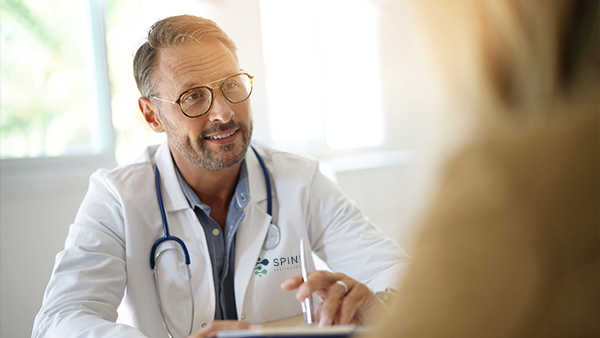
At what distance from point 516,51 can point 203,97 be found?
116cm

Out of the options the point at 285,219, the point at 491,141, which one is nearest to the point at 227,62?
the point at 285,219

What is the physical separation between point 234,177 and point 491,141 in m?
1.22

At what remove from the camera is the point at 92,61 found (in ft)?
6.88

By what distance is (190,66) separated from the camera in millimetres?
1376

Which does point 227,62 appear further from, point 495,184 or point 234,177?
point 495,184

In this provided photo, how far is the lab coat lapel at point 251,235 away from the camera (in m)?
1.27

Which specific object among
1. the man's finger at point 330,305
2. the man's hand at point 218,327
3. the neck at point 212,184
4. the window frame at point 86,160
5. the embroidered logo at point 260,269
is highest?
the window frame at point 86,160

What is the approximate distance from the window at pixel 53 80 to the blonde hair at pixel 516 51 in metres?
1.83

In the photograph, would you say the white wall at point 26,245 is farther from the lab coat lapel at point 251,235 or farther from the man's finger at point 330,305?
the man's finger at point 330,305

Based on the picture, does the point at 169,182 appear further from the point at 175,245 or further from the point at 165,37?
the point at 165,37

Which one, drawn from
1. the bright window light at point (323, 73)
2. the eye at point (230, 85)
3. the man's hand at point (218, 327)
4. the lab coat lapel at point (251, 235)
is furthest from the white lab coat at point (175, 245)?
the bright window light at point (323, 73)

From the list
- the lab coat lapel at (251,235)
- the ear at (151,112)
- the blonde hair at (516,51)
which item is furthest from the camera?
the ear at (151,112)

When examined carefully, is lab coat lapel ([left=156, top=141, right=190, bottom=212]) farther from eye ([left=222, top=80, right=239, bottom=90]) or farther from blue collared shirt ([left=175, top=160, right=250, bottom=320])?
eye ([left=222, top=80, right=239, bottom=90])

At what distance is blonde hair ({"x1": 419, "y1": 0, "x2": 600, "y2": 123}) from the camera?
31 cm
